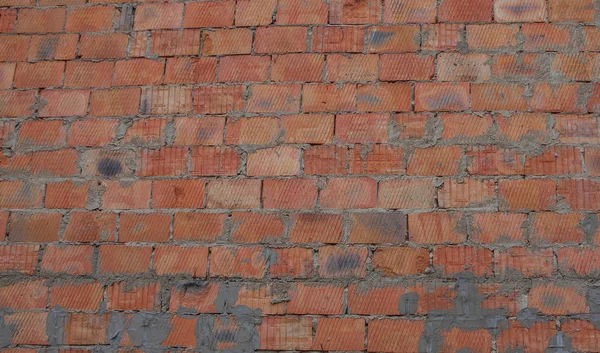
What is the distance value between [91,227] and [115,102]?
45cm

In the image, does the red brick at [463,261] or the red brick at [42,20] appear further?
the red brick at [42,20]

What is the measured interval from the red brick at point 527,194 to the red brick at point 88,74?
1.42m

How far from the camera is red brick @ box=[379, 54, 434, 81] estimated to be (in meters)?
2.12

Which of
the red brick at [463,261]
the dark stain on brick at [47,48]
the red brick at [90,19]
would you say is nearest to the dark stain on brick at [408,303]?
the red brick at [463,261]

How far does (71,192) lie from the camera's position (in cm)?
215

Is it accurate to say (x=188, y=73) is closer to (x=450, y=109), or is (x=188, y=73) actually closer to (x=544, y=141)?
(x=450, y=109)

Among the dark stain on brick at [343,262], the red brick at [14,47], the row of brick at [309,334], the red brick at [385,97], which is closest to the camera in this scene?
the row of brick at [309,334]

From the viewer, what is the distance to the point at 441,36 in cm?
214

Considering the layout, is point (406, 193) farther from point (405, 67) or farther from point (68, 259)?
point (68, 259)

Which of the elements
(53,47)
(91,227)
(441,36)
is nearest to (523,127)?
(441,36)

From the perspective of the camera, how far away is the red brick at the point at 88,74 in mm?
2250

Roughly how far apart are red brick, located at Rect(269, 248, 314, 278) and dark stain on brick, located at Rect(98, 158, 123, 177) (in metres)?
0.63

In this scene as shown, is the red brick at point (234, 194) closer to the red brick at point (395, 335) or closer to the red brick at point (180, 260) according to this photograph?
the red brick at point (180, 260)

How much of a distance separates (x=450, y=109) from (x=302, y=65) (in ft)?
1.73
